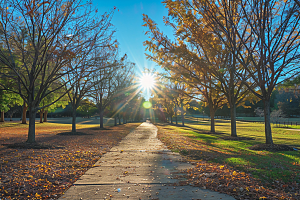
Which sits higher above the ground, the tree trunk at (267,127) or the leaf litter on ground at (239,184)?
the tree trunk at (267,127)

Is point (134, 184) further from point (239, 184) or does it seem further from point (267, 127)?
point (267, 127)

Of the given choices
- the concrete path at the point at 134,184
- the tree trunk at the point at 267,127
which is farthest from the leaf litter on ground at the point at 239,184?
the tree trunk at the point at 267,127

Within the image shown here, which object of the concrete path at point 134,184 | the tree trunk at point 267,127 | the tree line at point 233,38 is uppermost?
the tree line at point 233,38

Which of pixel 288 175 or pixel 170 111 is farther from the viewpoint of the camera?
pixel 170 111

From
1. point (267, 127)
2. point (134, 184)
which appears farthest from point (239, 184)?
point (267, 127)

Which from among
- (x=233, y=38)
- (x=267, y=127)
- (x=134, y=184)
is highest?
(x=233, y=38)

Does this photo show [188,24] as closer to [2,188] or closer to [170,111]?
[2,188]

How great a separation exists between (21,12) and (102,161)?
718 cm

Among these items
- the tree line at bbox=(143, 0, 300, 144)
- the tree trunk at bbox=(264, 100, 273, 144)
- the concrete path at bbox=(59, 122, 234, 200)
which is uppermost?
the tree line at bbox=(143, 0, 300, 144)

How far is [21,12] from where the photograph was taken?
28.0ft

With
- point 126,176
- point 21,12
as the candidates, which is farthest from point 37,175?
point 21,12

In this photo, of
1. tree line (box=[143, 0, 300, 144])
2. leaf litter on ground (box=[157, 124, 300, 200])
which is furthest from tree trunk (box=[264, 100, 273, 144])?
leaf litter on ground (box=[157, 124, 300, 200])

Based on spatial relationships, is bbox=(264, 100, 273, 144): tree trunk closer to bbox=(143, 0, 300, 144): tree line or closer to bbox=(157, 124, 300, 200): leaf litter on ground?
bbox=(143, 0, 300, 144): tree line

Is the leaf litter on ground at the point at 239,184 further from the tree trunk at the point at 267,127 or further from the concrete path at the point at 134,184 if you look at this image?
the tree trunk at the point at 267,127
